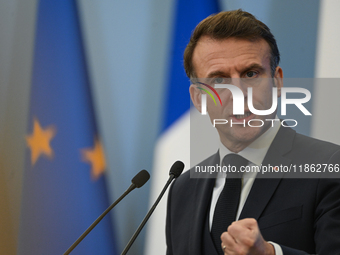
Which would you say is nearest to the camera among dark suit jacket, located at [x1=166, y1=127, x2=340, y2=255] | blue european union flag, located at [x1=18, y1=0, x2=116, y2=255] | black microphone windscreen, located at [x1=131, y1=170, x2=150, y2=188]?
dark suit jacket, located at [x1=166, y1=127, x2=340, y2=255]

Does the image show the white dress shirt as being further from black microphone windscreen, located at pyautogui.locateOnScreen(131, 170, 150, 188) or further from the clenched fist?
the clenched fist

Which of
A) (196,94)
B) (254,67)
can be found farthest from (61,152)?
(254,67)

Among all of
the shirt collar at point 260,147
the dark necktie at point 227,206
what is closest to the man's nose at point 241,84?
the shirt collar at point 260,147

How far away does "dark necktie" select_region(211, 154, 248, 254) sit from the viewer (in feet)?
5.01

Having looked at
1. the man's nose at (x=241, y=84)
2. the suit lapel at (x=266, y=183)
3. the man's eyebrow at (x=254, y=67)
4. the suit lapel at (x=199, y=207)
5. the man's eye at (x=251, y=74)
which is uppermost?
the man's eyebrow at (x=254, y=67)

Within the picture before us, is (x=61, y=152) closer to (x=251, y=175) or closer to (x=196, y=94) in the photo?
(x=196, y=94)

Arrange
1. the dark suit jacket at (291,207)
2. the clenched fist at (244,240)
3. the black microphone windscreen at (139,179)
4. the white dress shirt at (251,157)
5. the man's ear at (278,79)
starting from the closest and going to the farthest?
the clenched fist at (244,240), the dark suit jacket at (291,207), the black microphone windscreen at (139,179), the white dress shirt at (251,157), the man's ear at (278,79)

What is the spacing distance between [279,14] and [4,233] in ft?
Answer: 6.62

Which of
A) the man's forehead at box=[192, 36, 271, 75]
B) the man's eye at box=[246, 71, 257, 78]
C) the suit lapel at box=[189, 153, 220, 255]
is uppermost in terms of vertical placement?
the man's forehead at box=[192, 36, 271, 75]

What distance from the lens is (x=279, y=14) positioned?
6.66ft

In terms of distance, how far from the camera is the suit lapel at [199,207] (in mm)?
1575

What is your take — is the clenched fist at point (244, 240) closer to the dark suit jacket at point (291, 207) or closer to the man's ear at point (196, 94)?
the dark suit jacket at point (291, 207)

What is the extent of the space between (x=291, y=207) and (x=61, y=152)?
4.63 feet

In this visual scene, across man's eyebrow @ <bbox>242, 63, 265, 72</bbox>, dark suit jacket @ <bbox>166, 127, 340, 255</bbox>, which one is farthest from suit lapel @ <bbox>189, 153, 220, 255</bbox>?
man's eyebrow @ <bbox>242, 63, 265, 72</bbox>
